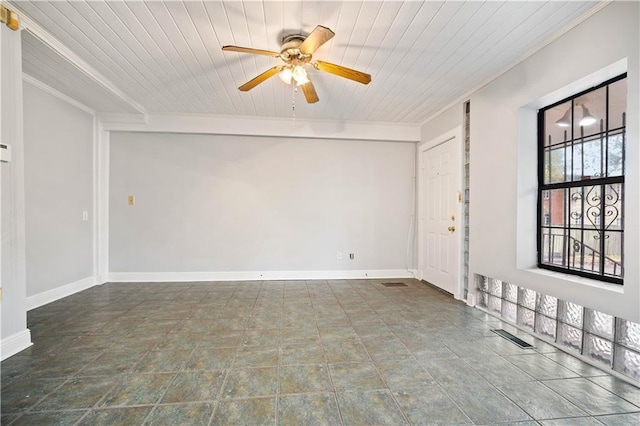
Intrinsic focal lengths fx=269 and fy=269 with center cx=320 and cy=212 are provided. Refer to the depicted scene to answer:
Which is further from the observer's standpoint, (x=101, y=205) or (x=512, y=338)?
(x=101, y=205)

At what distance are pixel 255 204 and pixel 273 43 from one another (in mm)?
2588

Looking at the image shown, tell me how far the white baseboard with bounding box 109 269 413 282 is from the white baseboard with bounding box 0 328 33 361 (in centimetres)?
210

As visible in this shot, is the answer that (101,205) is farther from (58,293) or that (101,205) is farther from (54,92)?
(54,92)

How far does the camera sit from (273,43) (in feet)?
7.86

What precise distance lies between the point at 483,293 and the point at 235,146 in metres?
4.10

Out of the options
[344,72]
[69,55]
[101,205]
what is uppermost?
[69,55]

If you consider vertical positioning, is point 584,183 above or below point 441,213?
above

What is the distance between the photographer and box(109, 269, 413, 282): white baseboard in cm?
428

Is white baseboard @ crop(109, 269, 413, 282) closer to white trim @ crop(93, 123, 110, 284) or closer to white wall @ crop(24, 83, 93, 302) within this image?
white trim @ crop(93, 123, 110, 284)

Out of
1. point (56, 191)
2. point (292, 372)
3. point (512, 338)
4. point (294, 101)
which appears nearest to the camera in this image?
point (292, 372)

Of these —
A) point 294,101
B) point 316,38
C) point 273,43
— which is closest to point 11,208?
point 273,43

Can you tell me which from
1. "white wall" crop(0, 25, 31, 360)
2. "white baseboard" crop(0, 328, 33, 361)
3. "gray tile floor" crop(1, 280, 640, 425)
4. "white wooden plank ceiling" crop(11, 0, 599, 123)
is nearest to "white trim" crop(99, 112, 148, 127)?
"white wooden plank ceiling" crop(11, 0, 599, 123)

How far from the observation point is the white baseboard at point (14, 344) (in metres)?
2.01

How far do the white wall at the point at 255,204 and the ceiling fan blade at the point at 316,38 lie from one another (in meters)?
2.48
